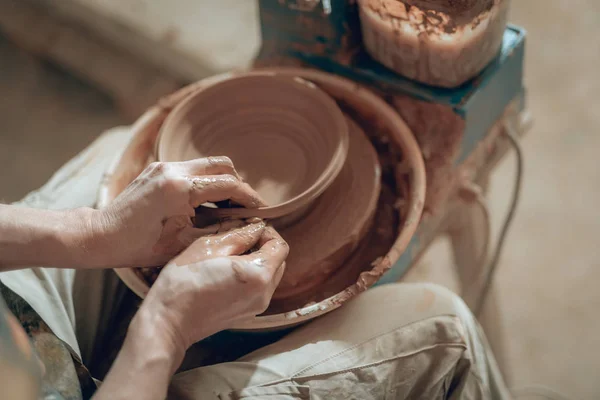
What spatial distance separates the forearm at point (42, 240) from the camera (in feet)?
3.00

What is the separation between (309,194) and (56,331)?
0.50 metres

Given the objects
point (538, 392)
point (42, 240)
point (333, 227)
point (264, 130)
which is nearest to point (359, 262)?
point (333, 227)

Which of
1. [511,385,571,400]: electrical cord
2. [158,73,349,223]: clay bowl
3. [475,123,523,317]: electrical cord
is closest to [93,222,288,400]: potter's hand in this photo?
[158,73,349,223]: clay bowl

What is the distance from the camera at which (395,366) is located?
938 millimetres

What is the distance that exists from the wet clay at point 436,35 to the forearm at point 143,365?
0.73 meters

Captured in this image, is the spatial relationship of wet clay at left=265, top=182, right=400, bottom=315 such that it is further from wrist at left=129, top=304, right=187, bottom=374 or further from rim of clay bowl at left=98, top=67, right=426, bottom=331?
wrist at left=129, top=304, right=187, bottom=374

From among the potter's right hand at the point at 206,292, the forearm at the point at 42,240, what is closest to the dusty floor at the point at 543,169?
the potter's right hand at the point at 206,292

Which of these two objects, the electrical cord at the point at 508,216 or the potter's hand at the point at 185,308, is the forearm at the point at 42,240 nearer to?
the potter's hand at the point at 185,308

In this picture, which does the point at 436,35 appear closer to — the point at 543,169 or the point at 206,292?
the point at 206,292

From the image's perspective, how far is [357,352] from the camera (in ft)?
3.08

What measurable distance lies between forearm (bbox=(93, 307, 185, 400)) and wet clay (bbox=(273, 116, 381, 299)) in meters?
0.30

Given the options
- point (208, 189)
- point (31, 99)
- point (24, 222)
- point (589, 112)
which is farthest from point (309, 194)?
point (31, 99)

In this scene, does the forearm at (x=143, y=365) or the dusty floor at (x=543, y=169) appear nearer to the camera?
the forearm at (x=143, y=365)

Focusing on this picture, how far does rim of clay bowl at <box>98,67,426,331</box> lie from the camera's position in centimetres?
100
